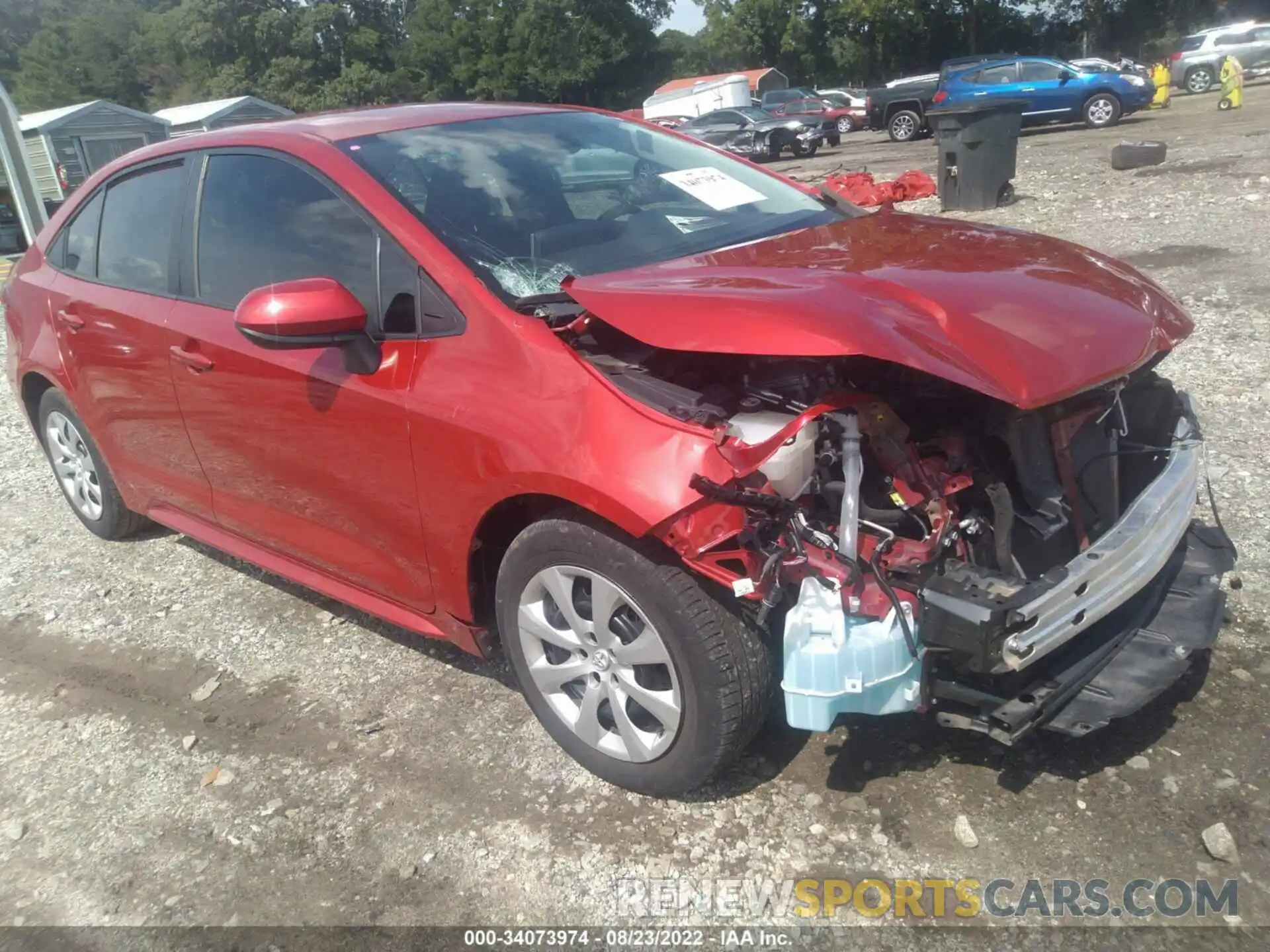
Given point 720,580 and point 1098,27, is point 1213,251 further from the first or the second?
point 1098,27

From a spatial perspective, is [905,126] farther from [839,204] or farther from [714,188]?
[714,188]

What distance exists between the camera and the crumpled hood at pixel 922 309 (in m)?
2.30

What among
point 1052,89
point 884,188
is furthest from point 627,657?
point 1052,89

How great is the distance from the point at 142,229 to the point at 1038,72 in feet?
72.3

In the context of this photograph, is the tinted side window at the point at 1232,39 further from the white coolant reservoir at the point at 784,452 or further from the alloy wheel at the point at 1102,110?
the white coolant reservoir at the point at 784,452

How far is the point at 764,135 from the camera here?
25219 millimetres

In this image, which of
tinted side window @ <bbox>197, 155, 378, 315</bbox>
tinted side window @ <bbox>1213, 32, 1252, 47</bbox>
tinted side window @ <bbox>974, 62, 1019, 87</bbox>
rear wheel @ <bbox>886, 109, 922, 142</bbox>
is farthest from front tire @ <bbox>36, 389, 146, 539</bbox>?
tinted side window @ <bbox>1213, 32, 1252, 47</bbox>

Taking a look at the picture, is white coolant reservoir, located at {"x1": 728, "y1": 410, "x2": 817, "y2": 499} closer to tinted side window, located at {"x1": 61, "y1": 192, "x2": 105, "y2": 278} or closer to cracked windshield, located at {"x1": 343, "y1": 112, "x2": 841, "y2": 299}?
cracked windshield, located at {"x1": 343, "y1": 112, "x2": 841, "y2": 299}

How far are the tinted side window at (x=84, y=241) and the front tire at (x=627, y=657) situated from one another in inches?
102

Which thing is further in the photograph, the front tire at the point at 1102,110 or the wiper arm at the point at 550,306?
the front tire at the point at 1102,110

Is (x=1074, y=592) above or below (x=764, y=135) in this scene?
above

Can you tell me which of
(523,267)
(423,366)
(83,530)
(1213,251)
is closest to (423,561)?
(423,366)

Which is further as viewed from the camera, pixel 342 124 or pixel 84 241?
pixel 84 241

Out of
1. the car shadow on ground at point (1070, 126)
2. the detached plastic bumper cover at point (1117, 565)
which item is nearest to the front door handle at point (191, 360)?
the detached plastic bumper cover at point (1117, 565)
